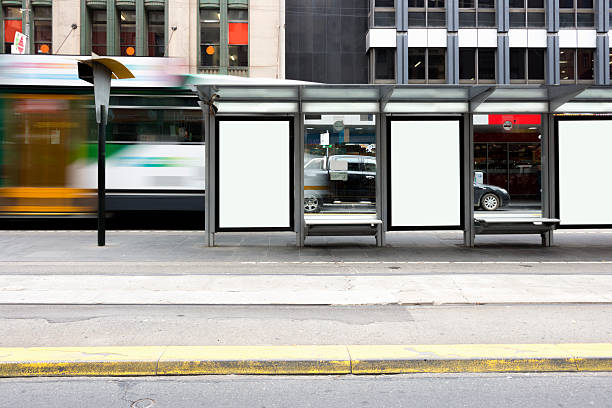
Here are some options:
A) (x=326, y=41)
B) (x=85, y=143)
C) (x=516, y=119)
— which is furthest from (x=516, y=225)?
(x=326, y=41)

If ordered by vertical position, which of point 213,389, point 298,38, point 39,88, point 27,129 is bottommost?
point 213,389

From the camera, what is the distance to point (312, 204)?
10.9m

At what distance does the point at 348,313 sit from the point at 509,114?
23.4 feet

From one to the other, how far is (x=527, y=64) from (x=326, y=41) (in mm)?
10749

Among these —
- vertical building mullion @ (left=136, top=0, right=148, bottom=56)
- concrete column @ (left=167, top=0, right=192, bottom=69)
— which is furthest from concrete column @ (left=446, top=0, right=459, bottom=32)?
vertical building mullion @ (left=136, top=0, right=148, bottom=56)

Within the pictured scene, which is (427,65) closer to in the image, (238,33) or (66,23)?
(238,33)

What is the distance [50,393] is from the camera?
11.9 ft

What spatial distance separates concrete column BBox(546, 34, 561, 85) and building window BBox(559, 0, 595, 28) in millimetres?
1031

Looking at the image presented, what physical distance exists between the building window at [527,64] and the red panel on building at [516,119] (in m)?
19.5

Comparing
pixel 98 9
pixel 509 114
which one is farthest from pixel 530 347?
pixel 98 9

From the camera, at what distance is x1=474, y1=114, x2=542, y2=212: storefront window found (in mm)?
10906

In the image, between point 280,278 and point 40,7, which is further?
point 40,7

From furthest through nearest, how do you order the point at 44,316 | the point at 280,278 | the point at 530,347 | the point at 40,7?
the point at 40,7
the point at 280,278
the point at 44,316
the point at 530,347

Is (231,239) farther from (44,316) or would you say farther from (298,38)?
(298,38)
